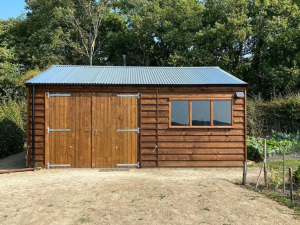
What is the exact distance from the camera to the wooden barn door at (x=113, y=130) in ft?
28.6

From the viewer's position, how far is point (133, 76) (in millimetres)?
9742

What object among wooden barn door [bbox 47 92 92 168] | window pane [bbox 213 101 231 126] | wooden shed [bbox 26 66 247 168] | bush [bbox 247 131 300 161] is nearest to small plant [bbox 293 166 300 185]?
wooden shed [bbox 26 66 247 168]

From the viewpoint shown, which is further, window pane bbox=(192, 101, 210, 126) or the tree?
the tree

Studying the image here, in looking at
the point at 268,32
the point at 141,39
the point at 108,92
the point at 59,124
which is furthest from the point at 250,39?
the point at 59,124

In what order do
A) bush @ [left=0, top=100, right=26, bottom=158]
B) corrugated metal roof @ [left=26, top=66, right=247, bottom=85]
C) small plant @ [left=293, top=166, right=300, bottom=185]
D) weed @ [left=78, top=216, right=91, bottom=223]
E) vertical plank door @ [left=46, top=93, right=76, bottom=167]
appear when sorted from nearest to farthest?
weed @ [left=78, top=216, right=91, bottom=223]
small plant @ [left=293, top=166, right=300, bottom=185]
vertical plank door @ [left=46, top=93, right=76, bottom=167]
corrugated metal roof @ [left=26, top=66, right=247, bottom=85]
bush @ [left=0, top=100, right=26, bottom=158]

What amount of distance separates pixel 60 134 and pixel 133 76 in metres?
3.24

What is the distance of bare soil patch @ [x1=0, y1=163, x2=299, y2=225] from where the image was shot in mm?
4258

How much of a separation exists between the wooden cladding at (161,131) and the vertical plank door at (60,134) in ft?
0.18

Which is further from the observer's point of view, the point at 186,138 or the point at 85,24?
the point at 85,24

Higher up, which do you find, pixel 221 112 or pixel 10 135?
pixel 221 112

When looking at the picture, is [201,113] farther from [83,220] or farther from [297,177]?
[83,220]

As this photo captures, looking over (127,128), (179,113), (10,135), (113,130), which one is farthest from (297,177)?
(10,135)

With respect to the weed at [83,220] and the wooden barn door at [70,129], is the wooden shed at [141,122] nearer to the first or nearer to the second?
the wooden barn door at [70,129]

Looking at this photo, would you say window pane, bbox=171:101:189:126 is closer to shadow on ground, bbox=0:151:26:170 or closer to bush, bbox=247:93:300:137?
shadow on ground, bbox=0:151:26:170
